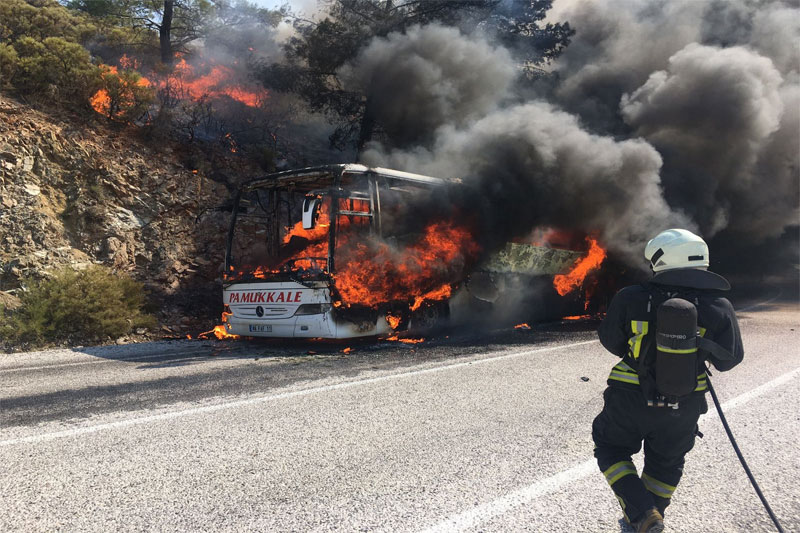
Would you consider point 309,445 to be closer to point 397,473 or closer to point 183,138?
point 397,473

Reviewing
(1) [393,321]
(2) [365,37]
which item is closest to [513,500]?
(1) [393,321]

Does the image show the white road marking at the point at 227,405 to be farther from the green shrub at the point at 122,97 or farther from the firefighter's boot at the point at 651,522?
the green shrub at the point at 122,97

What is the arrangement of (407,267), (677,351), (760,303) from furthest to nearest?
(760,303)
(407,267)
(677,351)

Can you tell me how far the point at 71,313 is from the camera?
838cm

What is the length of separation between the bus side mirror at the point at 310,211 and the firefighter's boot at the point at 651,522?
510 cm

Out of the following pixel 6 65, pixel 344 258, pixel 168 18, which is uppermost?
pixel 168 18

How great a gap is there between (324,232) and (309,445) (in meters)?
4.27

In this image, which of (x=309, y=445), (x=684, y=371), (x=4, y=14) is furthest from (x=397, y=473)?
(x=4, y=14)

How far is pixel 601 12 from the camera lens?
747 inches

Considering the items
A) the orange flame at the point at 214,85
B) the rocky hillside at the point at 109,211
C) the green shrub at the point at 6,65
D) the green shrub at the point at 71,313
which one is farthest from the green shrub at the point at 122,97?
the green shrub at the point at 71,313

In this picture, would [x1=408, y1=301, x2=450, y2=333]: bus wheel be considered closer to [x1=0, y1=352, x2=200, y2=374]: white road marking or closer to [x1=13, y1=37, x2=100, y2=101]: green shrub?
[x1=0, y1=352, x2=200, y2=374]: white road marking

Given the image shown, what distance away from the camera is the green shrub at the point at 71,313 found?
315 inches

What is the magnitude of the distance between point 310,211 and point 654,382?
4978mm

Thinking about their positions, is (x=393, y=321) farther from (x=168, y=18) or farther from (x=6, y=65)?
(x=168, y=18)
